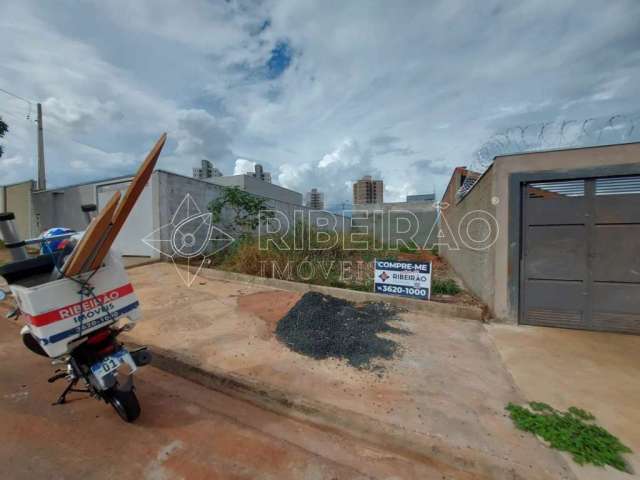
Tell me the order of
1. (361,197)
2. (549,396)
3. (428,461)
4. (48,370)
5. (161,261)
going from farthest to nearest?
1. (361,197)
2. (161,261)
3. (48,370)
4. (549,396)
5. (428,461)

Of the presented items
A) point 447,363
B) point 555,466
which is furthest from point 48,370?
point 555,466

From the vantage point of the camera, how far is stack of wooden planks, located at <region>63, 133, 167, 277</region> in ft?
6.47

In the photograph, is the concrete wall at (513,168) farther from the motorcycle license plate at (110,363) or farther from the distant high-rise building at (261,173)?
the distant high-rise building at (261,173)

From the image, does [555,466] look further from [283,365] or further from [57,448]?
[57,448]

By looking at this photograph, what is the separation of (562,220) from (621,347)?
5.68 ft

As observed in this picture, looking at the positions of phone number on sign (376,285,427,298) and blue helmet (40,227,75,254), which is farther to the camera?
phone number on sign (376,285,427,298)

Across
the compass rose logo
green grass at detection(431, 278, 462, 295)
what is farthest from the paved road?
the compass rose logo

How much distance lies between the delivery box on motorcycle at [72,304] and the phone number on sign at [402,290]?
4096 mm

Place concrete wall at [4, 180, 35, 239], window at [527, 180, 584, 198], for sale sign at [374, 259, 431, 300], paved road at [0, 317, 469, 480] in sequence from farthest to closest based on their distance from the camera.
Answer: concrete wall at [4, 180, 35, 239] < for sale sign at [374, 259, 431, 300] < window at [527, 180, 584, 198] < paved road at [0, 317, 469, 480]

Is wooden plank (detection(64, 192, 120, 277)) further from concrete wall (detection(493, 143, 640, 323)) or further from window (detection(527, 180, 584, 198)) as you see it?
window (detection(527, 180, 584, 198))

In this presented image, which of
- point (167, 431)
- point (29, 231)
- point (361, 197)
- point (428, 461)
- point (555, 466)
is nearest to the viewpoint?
point (555, 466)

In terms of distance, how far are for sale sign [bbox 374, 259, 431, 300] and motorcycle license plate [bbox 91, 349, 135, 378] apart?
13.3 feet

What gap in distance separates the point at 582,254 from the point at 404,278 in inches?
99.2

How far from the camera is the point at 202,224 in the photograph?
10656mm
